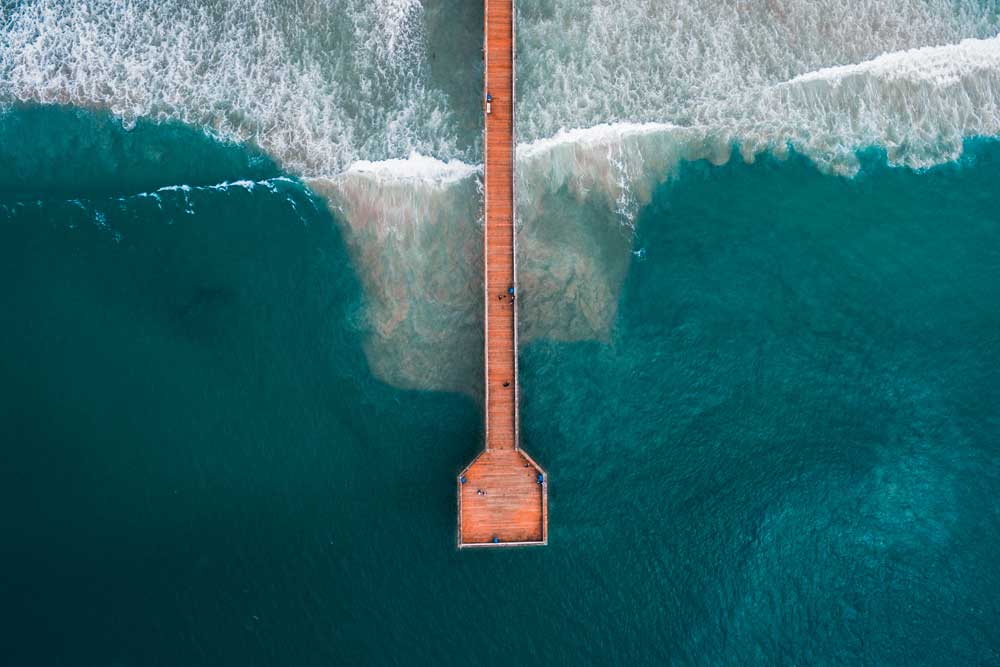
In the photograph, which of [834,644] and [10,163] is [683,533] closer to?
[834,644]

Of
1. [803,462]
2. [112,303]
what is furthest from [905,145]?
[112,303]

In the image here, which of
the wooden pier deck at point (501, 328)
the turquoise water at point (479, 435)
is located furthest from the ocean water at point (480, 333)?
the wooden pier deck at point (501, 328)

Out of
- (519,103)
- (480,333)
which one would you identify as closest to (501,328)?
(480,333)

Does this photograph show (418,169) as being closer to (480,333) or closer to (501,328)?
(480,333)

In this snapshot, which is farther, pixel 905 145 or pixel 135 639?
pixel 905 145

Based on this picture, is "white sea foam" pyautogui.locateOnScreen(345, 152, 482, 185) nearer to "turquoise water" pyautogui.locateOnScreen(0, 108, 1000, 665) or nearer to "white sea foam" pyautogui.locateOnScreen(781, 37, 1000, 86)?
"turquoise water" pyautogui.locateOnScreen(0, 108, 1000, 665)

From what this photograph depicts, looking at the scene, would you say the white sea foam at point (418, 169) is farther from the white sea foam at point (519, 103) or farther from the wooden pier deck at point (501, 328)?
the wooden pier deck at point (501, 328)

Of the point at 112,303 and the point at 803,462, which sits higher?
the point at 112,303
